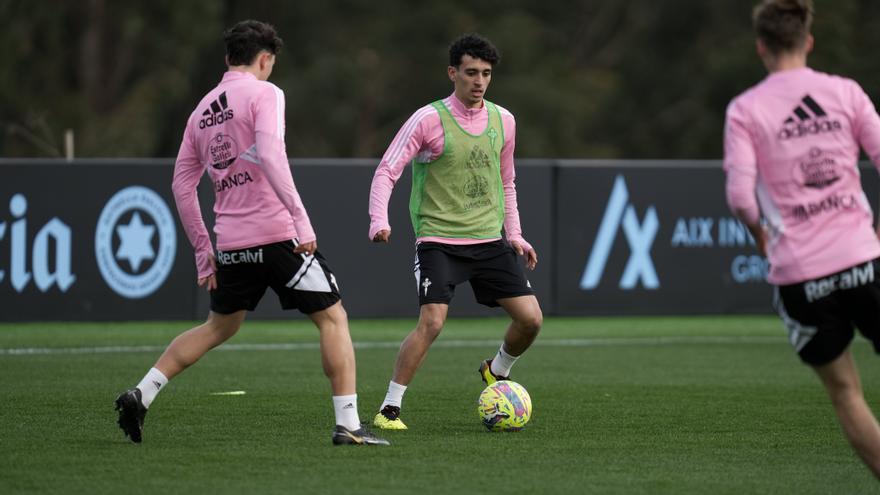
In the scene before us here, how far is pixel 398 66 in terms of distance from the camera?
4241 cm

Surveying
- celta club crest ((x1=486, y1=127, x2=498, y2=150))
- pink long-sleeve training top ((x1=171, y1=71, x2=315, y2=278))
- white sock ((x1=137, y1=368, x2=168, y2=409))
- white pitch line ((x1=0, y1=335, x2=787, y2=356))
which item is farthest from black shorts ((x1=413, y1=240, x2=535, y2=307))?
white pitch line ((x1=0, y1=335, x2=787, y2=356))

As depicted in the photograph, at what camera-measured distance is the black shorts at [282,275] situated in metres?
7.67

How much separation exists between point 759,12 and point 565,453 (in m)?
2.69

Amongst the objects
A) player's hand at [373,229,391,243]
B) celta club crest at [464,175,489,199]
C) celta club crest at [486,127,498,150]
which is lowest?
player's hand at [373,229,391,243]

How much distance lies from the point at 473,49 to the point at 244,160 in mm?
1759

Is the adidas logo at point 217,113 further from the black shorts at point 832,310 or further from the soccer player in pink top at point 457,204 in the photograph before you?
the black shorts at point 832,310

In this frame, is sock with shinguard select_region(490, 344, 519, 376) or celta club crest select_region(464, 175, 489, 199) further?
sock with shinguard select_region(490, 344, 519, 376)

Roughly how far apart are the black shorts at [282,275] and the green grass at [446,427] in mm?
762

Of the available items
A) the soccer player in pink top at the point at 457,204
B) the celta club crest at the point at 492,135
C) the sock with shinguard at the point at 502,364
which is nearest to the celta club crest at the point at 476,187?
the soccer player in pink top at the point at 457,204

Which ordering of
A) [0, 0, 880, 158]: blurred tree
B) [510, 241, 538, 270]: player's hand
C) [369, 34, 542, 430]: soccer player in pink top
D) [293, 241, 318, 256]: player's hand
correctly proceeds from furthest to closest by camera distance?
[0, 0, 880, 158]: blurred tree
[510, 241, 538, 270]: player's hand
[369, 34, 542, 430]: soccer player in pink top
[293, 241, 318, 256]: player's hand

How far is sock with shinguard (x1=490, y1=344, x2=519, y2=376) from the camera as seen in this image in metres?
9.35

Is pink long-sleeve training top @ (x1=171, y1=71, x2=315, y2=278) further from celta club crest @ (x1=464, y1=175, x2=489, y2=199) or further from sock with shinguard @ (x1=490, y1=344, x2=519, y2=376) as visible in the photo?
sock with shinguard @ (x1=490, y1=344, x2=519, y2=376)

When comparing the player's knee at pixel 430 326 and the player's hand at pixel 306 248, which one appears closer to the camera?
the player's hand at pixel 306 248

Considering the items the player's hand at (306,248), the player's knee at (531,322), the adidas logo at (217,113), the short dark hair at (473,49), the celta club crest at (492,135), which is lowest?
the player's knee at (531,322)
